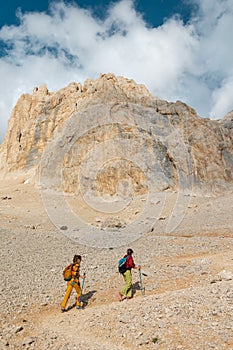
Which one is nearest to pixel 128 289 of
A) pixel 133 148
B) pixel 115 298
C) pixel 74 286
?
pixel 115 298

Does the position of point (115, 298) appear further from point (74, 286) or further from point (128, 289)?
point (74, 286)

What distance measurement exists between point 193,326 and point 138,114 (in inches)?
1549

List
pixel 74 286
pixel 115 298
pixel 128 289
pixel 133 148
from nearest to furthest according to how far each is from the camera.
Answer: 1. pixel 74 286
2. pixel 128 289
3. pixel 115 298
4. pixel 133 148

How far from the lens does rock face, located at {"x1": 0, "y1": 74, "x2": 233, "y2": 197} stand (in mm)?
37000

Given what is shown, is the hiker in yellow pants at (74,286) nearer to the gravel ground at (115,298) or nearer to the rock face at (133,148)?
the gravel ground at (115,298)

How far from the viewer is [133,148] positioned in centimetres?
3906

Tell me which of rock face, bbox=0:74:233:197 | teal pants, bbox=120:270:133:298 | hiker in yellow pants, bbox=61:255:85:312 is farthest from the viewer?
rock face, bbox=0:74:233:197

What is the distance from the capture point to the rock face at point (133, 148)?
37.0 metres

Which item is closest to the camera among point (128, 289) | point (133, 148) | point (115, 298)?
point (128, 289)

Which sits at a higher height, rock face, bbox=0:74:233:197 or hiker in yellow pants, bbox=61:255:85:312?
rock face, bbox=0:74:233:197

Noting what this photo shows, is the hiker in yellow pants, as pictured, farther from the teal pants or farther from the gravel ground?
the teal pants

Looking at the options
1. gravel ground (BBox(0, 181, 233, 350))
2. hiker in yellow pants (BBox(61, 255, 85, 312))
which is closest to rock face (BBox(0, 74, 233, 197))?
gravel ground (BBox(0, 181, 233, 350))

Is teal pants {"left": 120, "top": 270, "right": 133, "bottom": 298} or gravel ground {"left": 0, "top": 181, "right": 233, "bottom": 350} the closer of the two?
gravel ground {"left": 0, "top": 181, "right": 233, "bottom": 350}

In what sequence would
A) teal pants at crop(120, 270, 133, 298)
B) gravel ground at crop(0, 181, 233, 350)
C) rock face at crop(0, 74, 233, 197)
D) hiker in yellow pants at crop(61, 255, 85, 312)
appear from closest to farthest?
gravel ground at crop(0, 181, 233, 350) < hiker in yellow pants at crop(61, 255, 85, 312) < teal pants at crop(120, 270, 133, 298) < rock face at crop(0, 74, 233, 197)
